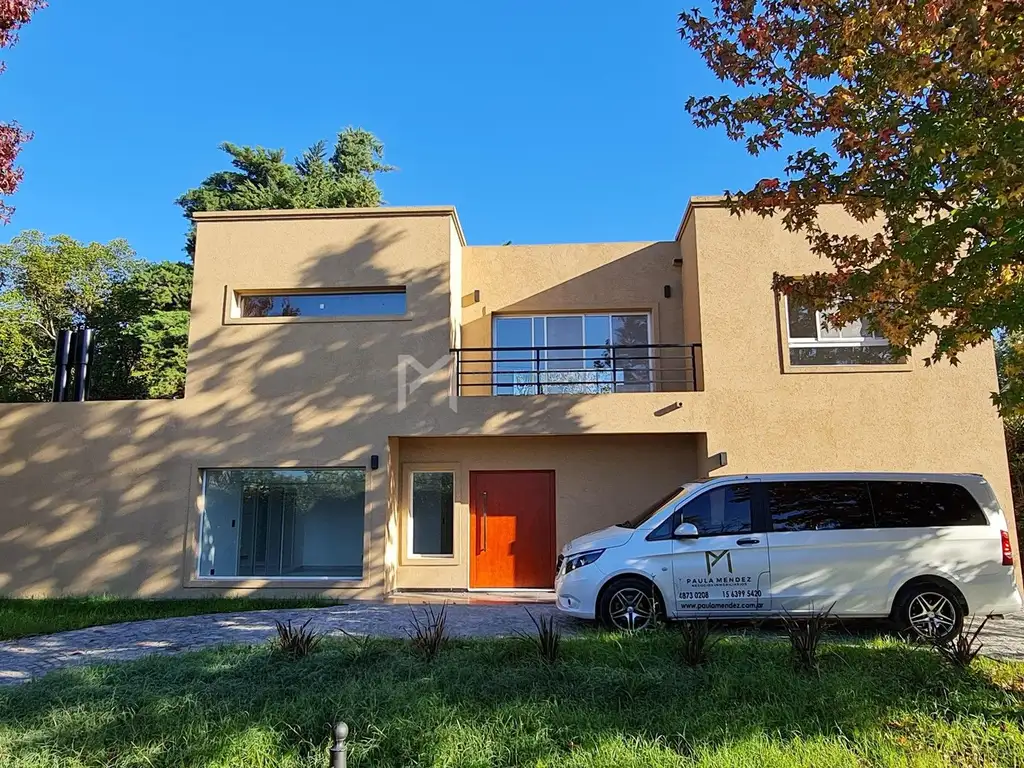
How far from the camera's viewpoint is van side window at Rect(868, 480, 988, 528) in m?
7.88

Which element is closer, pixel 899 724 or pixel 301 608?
pixel 899 724

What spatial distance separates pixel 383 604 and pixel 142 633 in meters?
3.33

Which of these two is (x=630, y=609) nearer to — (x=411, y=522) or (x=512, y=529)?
(x=512, y=529)

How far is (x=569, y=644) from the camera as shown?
21.7 ft

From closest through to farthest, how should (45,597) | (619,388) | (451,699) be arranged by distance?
(451,699) < (45,597) < (619,388)

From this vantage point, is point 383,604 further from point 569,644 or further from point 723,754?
point 723,754

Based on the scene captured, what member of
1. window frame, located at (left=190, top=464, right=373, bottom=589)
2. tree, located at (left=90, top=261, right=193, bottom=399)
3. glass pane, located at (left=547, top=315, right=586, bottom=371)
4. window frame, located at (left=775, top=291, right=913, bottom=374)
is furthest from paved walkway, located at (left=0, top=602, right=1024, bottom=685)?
tree, located at (left=90, top=261, right=193, bottom=399)

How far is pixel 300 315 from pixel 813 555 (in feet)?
28.9

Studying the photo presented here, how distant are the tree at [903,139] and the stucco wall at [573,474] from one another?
14.4 ft

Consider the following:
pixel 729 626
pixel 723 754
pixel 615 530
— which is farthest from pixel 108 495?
pixel 723 754

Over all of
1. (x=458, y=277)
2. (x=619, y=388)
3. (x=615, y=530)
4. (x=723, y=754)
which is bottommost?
(x=723, y=754)

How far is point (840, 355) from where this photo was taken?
1153 centimetres

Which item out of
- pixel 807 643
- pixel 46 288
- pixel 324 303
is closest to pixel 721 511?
pixel 807 643

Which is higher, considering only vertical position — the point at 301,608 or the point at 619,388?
the point at 619,388
